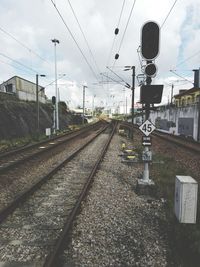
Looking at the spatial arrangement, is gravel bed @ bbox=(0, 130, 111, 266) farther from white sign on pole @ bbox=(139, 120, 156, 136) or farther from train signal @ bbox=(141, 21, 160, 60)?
train signal @ bbox=(141, 21, 160, 60)

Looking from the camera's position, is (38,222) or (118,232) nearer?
(118,232)

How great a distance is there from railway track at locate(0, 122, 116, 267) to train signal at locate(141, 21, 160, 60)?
4.43m

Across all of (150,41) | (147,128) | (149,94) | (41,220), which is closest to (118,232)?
(41,220)

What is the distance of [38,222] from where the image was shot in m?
5.54

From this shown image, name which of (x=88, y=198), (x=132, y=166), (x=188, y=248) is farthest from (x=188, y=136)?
(x=188, y=248)

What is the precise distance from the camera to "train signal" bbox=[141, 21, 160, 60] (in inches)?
281

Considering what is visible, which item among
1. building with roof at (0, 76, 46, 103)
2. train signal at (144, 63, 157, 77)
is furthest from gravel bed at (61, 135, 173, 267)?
building with roof at (0, 76, 46, 103)

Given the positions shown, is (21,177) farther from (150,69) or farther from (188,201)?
(188,201)

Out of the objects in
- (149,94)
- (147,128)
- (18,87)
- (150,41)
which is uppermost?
(18,87)

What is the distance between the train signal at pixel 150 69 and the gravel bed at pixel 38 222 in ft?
13.6

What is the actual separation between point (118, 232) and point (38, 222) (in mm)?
1800

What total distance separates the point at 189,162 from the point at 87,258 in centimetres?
1051

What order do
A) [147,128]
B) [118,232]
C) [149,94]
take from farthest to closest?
1. [147,128]
2. [149,94]
3. [118,232]

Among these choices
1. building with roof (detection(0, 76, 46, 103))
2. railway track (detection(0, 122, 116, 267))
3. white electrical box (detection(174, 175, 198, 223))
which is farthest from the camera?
building with roof (detection(0, 76, 46, 103))
